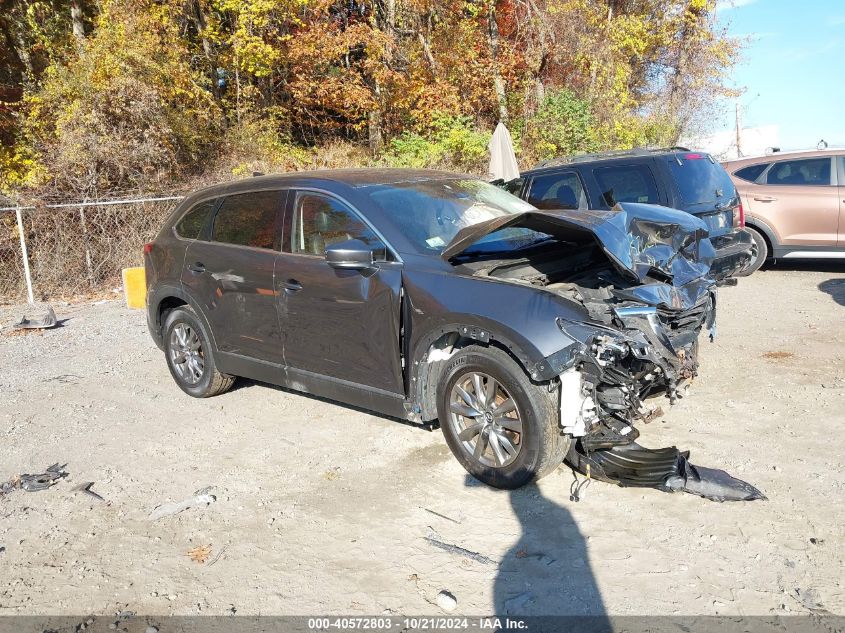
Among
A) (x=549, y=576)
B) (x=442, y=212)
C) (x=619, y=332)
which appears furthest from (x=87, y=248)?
(x=549, y=576)

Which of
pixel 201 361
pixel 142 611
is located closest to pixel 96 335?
pixel 201 361

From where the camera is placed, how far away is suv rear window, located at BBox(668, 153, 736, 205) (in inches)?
322

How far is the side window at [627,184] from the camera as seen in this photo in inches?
320

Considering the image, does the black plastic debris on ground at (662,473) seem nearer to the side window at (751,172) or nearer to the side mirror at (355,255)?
the side mirror at (355,255)

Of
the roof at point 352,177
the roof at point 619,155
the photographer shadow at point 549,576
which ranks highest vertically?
the roof at point 619,155

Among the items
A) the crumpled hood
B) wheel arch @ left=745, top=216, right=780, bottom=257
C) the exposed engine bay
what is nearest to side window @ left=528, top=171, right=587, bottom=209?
the crumpled hood

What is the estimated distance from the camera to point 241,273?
562 cm

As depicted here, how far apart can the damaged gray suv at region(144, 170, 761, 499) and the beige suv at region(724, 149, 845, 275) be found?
5.18 metres

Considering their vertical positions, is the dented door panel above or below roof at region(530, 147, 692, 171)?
below

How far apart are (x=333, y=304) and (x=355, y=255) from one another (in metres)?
0.51

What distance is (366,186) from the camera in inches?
200

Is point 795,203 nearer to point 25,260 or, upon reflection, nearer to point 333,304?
point 333,304

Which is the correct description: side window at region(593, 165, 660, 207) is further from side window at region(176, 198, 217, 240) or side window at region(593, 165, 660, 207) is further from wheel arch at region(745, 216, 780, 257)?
side window at region(176, 198, 217, 240)

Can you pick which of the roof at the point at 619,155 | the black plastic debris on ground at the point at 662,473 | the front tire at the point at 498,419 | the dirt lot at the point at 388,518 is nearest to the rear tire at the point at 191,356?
the dirt lot at the point at 388,518
